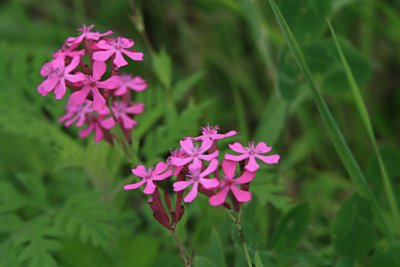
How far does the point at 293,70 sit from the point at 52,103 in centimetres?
105

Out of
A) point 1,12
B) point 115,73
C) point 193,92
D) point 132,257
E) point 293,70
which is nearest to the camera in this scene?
point 115,73

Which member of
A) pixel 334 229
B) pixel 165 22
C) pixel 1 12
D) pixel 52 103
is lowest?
pixel 334 229

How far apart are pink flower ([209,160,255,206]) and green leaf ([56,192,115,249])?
0.74 meters

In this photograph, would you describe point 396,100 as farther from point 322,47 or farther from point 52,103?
point 52,103

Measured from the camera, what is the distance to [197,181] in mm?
1468

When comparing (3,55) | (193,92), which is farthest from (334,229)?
(193,92)

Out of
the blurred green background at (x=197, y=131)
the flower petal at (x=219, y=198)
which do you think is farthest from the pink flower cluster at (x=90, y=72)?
the flower petal at (x=219, y=198)

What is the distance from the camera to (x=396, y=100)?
3385mm

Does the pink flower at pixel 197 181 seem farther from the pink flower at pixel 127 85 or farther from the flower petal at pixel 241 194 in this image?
the pink flower at pixel 127 85

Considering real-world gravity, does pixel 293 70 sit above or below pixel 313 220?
above

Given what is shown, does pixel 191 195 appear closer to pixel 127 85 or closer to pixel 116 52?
pixel 116 52

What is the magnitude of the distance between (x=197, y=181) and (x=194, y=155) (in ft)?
0.23

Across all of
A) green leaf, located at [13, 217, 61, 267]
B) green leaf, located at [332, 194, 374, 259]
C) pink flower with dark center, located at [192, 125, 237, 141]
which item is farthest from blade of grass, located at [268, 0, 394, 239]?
green leaf, located at [13, 217, 61, 267]

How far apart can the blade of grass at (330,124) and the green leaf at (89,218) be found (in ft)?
2.72
